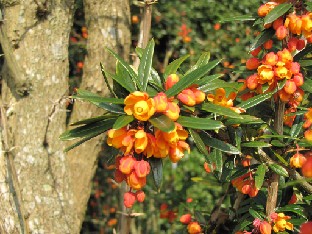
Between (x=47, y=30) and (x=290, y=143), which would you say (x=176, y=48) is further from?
(x=290, y=143)

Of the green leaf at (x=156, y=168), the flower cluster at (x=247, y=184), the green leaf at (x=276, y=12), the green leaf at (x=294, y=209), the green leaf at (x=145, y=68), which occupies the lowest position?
the green leaf at (x=294, y=209)

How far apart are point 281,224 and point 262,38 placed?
0.56 m

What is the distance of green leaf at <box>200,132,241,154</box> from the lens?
54.7 inches

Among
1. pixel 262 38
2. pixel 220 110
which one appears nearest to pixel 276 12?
pixel 262 38

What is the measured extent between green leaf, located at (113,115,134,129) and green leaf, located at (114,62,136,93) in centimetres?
11

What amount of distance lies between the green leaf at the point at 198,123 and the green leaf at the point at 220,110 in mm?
56

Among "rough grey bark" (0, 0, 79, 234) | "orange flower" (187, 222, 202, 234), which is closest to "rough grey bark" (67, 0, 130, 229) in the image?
"rough grey bark" (0, 0, 79, 234)

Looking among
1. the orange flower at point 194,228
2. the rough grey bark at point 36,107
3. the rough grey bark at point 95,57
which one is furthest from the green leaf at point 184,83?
the rough grey bark at point 95,57

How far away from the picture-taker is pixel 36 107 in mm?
2396

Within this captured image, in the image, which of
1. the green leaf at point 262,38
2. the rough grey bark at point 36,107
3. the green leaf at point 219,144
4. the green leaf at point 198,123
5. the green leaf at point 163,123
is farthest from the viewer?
the rough grey bark at point 36,107

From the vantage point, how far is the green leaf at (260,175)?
4.99ft

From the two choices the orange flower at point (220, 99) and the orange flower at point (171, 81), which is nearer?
the orange flower at point (171, 81)

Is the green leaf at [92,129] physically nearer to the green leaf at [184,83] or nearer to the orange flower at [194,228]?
the green leaf at [184,83]

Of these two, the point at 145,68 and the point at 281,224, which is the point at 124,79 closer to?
the point at 145,68
